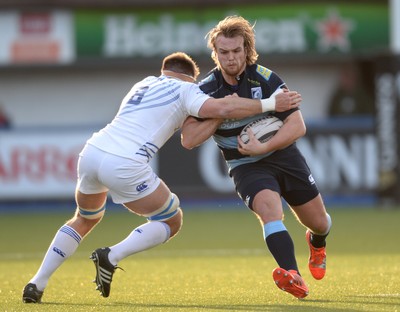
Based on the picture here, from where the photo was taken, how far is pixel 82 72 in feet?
82.0

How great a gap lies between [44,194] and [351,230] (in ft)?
22.8

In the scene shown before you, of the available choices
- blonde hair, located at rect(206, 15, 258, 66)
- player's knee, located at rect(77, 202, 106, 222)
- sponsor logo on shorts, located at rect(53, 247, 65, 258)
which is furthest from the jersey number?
sponsor logo on shorts, located at rect(53, 247, 65, 258)

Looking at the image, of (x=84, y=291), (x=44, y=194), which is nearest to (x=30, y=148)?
(x=44, y=194)

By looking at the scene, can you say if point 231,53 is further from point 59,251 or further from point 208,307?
point 59,251

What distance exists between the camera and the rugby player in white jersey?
8398 millimetres

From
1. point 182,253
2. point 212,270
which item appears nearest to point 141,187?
point 212,270

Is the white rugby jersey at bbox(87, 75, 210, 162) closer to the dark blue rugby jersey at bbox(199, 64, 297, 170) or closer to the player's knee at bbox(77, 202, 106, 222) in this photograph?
the dark blue rugby jersey at bbox(199, 64, 297, 170)

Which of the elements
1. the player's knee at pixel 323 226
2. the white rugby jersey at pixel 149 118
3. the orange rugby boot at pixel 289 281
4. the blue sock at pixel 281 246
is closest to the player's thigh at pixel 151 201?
the white rugby jersey at pixel 149 118

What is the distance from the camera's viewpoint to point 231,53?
849cm

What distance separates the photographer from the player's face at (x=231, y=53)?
8477 mm

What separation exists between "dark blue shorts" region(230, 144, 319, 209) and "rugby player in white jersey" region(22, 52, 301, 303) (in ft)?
1.51

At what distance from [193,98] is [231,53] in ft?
1.45

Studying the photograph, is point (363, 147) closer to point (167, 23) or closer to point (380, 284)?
point (167, 23)

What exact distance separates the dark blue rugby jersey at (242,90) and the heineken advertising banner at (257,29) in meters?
15.6
